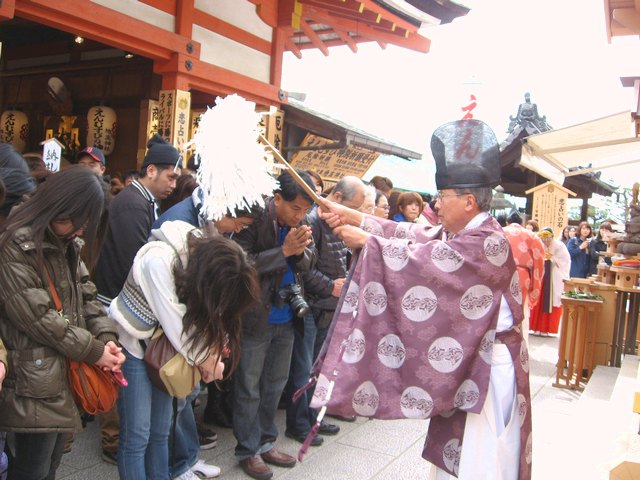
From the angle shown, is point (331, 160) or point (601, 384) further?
point (331, 160)

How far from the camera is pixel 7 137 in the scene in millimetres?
10594

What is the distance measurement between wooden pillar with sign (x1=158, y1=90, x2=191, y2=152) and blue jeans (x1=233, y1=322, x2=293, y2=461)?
146 inches

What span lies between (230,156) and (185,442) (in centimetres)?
188

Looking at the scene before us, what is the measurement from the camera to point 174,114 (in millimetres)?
7203

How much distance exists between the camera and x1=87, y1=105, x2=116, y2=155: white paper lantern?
9.46 m

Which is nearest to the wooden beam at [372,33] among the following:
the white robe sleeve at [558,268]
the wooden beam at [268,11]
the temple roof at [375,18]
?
the temple roof at [375,18]

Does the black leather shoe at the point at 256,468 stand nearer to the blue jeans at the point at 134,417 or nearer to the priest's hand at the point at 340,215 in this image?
the blue jeans at the point at 134,417

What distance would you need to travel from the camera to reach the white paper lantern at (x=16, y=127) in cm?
1051

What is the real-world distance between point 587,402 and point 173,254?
465cm

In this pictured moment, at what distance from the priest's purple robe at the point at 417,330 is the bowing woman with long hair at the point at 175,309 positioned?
55cm

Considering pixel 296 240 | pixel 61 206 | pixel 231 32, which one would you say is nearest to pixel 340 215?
pixel 296 240

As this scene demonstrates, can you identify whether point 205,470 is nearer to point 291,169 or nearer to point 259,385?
point 259,385

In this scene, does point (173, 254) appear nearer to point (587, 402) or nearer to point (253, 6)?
point (587, 402)

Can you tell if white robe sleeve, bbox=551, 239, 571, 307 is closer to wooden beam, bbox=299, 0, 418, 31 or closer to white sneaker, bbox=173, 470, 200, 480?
wooden beam, bbox=299, 0, 418, 31
